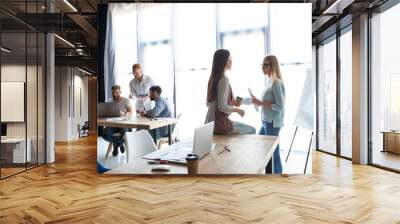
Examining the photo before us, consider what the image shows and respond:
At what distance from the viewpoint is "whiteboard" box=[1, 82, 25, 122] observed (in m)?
6.04

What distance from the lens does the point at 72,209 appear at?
3.63 m

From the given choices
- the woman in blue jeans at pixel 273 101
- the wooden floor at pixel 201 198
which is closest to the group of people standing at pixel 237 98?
the woman in blue jeans at pixel 273 101

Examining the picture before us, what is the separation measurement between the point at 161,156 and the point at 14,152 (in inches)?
143

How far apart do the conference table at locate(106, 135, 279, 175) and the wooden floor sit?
13.0 inches

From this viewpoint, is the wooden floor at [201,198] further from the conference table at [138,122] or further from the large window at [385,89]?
the conference table at [138,122]

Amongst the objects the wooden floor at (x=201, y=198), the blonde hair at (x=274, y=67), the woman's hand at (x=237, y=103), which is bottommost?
the wooden floor at (x=201, y=198)

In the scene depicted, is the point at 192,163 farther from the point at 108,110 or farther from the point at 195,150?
the point at 108,110

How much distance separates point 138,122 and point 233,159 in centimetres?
174

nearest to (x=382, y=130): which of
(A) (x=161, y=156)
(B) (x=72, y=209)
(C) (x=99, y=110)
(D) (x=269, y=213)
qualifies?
(D) (x=269, y=213)

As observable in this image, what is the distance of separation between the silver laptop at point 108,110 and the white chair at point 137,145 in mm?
688

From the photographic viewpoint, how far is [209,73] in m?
5.18

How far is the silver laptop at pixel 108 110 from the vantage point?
5.18 metres

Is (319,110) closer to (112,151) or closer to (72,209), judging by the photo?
(112,151)

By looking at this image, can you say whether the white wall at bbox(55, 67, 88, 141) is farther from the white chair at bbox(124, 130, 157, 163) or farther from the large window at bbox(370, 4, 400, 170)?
the large window at bbox(370, 4, 400, 170)
